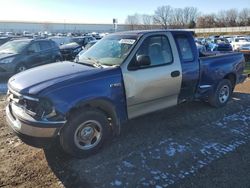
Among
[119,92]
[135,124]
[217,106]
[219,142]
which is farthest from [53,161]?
[217,106]

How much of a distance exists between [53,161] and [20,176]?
0.54m

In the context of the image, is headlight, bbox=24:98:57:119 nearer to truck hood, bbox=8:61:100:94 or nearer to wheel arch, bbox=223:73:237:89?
truck hood, bbox=8:61:100:94

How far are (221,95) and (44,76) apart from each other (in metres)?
4.53

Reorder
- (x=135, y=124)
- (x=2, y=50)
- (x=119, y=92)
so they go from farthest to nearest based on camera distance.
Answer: (x=2, y=50), (x=135, y=124), (x=119, y=92)

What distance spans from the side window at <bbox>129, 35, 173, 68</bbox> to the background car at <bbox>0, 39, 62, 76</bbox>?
27.0ft

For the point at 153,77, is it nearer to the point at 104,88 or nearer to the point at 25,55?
the point at 104,88

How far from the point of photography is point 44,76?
450 centimetres

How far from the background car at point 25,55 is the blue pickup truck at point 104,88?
7.30 metres

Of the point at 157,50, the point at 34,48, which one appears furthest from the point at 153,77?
the point at 34,48

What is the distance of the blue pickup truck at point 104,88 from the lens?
4.08m

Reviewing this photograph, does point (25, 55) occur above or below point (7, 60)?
above

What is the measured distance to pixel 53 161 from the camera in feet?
14.6

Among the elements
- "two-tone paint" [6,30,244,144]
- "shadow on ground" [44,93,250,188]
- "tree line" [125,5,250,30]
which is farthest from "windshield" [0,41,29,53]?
"tree line" [125,5,250,30]

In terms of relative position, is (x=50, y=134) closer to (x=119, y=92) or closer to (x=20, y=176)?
(x=20, y=176)
